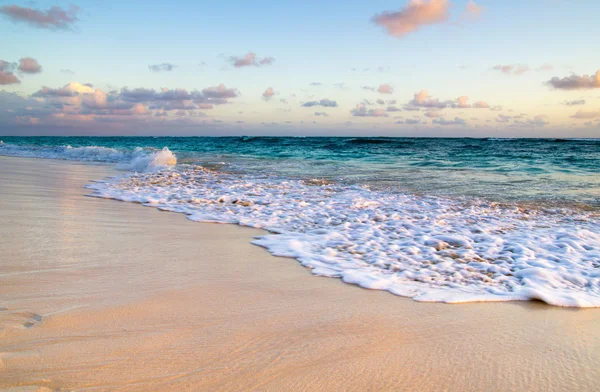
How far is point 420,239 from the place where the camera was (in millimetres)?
4824

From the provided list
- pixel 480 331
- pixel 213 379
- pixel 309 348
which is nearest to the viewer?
pixel 213 379

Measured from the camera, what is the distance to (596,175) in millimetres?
12625

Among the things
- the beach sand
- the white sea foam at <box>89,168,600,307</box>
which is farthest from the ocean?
the beach sand

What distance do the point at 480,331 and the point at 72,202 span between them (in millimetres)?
6343

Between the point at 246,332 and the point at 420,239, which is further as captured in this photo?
the point at 420,239

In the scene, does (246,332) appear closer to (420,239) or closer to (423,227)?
(420,239)

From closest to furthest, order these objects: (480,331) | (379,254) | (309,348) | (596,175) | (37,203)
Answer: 1. (309,348)
2. (480,331)
3. (379,254)
4. (37,203)
5. (596,175)

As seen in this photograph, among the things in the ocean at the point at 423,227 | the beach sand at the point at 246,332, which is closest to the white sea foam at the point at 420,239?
the ocean at the point at 423,227

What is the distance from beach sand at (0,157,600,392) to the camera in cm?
196

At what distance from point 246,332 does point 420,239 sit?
9.85 feet

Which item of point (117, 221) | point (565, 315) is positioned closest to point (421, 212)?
point (565, 315)

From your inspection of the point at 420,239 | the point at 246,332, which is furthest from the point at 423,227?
the point at 246,332

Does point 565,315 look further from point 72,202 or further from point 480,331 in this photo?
point 72,202

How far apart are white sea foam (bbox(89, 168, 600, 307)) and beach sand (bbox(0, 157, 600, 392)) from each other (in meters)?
0.32
